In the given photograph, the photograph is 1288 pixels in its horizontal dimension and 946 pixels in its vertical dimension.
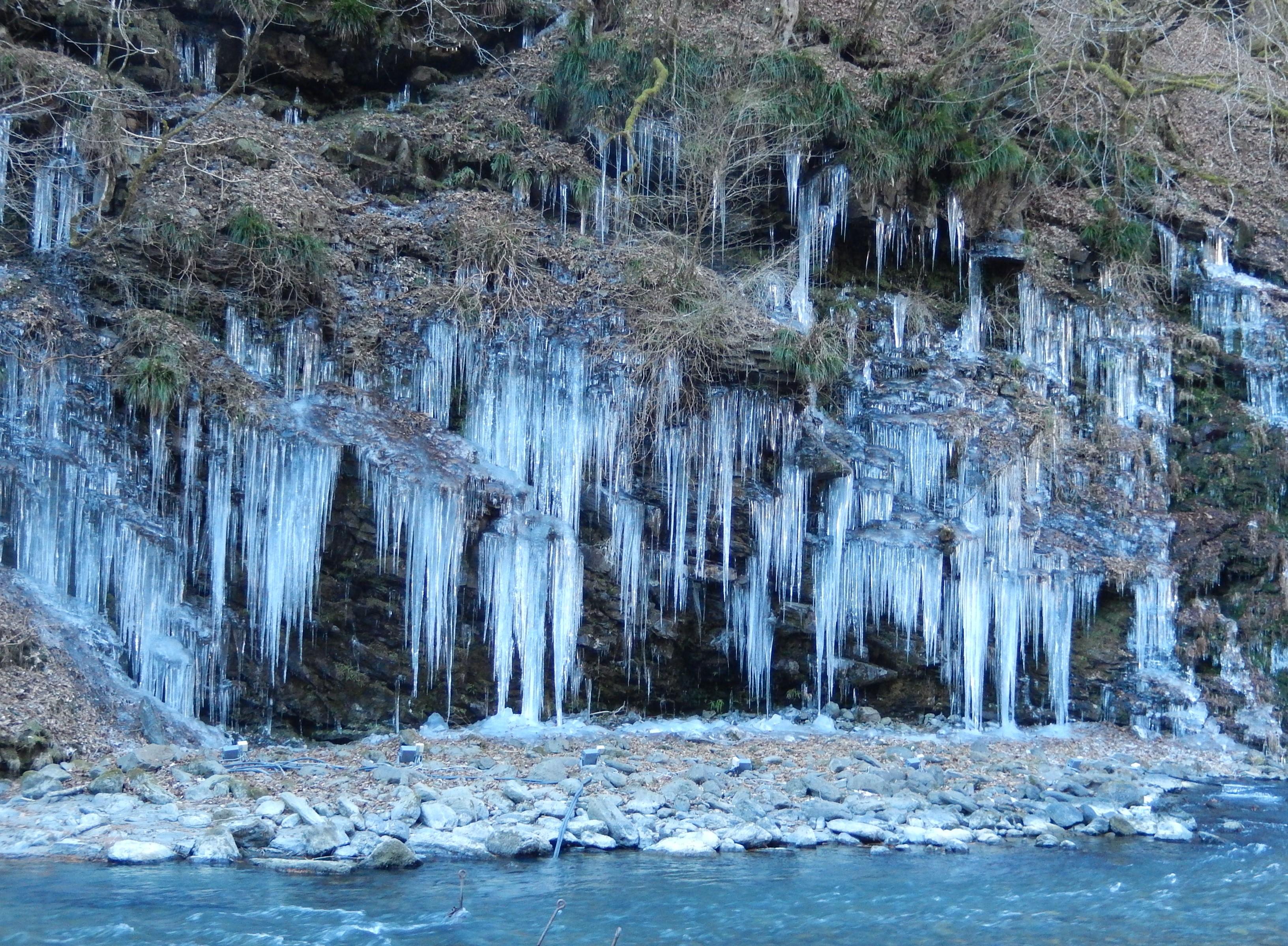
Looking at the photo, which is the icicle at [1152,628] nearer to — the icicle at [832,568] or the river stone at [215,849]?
the icicle at [832,568]

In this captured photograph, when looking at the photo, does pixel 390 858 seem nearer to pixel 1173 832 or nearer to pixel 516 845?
pixel 516 845

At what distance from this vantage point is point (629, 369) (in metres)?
13.3

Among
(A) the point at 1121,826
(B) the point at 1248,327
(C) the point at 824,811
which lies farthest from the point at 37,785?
(B) the point at 1248,327

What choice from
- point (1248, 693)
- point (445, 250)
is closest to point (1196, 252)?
point (1248, 693)

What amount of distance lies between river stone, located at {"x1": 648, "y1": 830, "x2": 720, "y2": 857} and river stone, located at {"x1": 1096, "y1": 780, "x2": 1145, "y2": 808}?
3.99 m

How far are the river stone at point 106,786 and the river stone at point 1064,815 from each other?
753 centimetres

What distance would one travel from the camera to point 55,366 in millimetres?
11734

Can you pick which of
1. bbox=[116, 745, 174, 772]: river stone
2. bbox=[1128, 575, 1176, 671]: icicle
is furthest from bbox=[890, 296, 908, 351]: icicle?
bbox=[116, 745, 174, 772]: river stone

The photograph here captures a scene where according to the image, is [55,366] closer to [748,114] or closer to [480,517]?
[480,517]

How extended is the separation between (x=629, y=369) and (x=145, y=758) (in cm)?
670

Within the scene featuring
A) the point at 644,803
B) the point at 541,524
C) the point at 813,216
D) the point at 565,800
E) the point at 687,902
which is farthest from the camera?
the point at 813,216

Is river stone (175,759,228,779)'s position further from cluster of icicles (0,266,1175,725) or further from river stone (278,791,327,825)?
cluster of icicles (0,266,1175,725)

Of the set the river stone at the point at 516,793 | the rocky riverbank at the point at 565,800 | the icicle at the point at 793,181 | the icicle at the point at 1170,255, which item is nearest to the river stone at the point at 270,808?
the rocky riverbank at the point at 565,800

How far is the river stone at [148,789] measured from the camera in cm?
847
